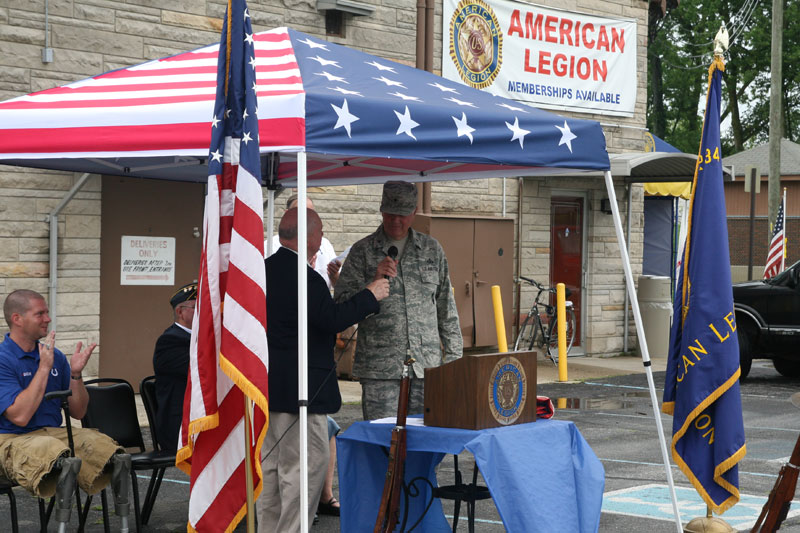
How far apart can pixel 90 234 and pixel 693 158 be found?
858 centimetres

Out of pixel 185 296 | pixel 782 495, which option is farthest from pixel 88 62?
pixel 782 495

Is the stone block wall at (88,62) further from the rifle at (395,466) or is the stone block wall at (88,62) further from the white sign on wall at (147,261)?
the rifle at (395,466)

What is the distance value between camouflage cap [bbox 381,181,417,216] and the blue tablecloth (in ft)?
4.14

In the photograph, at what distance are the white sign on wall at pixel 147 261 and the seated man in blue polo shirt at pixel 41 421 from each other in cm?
569

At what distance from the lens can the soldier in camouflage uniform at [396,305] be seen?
20.7 feet

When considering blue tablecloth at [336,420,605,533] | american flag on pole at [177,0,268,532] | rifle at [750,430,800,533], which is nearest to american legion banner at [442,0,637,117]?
blue tablecloth at [336,420,605,533]

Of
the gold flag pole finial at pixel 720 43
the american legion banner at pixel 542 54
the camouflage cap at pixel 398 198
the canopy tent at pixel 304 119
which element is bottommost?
the camouflage cap at pixel 398 198

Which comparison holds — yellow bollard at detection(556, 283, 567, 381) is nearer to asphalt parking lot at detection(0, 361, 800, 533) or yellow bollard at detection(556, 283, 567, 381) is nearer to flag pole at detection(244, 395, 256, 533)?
asphalt parking lot at detection(0, 361, 800, 533)

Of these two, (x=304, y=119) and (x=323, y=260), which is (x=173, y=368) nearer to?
(x=304, y=119)

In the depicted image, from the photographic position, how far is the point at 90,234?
1152 centimetres

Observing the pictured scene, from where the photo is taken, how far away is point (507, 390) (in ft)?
18.5

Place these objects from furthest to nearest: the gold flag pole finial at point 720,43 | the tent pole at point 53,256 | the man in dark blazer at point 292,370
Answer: the tent pole at point 53,256 → the gold flag pole finial at point 720,43 → the man in dark blazer at point 292,370

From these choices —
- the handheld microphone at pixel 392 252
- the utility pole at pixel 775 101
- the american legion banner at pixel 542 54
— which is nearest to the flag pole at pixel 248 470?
the handheld microphone at pixel 392 252

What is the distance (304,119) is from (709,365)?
275 centimetres
